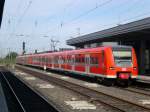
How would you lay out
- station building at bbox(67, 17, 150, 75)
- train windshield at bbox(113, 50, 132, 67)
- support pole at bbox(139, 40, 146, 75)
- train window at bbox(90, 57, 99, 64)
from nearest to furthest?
train windshield at bbox(113, 50, 132, 67) → train window at bbox(90, 57, 99, 64) → station building at bbox(67, 17, 150, 75) → support pole at bbox(139, 40, 146, 75)

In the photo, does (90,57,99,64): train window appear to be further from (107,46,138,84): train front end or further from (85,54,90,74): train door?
(107,46,138,84): train front end

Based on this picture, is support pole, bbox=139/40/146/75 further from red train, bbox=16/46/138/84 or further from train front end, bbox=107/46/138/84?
train front end, bbox=107/46/138/84

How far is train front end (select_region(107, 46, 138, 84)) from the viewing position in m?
24.1

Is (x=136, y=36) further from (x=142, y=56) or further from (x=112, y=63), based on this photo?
(x=112, y=63)

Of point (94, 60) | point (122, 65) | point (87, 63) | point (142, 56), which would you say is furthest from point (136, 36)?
point (122, 65)

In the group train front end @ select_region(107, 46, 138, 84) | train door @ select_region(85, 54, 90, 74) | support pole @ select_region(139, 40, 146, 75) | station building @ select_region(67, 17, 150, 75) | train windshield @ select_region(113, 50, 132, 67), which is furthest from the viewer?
support pole @ select_region(139, 40, 146, 75)

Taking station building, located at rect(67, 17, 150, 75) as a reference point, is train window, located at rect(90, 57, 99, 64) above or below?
below

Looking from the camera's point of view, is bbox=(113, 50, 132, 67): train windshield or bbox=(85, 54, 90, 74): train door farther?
bbox=(85, 54, 90, 74): train door

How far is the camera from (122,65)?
24.4m

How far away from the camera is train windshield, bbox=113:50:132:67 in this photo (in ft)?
80.2

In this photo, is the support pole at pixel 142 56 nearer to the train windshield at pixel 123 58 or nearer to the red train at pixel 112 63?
the red train at pixel 112 63

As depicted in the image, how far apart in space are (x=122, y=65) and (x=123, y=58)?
577 mm

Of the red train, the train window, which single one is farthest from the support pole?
the train window

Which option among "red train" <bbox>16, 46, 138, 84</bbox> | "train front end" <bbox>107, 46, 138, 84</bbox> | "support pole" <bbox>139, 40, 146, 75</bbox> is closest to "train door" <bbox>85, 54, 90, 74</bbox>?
"red train" <bbox>16, 46, 138, 84</bbox>
